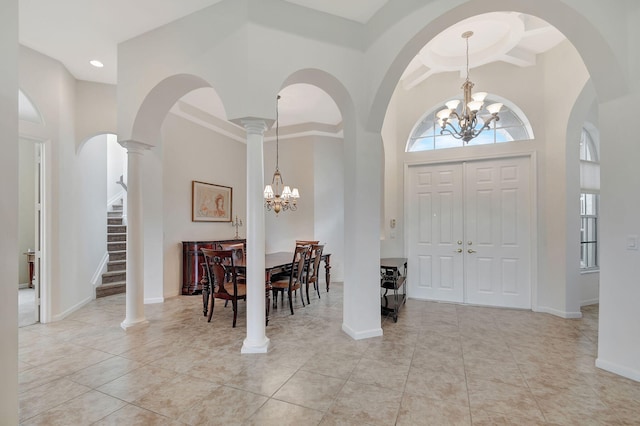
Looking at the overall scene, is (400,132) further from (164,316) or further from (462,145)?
(164,316)

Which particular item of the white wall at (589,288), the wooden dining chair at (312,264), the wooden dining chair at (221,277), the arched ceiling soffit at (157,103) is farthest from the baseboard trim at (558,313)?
the arched ceiling soffit at (157,103)

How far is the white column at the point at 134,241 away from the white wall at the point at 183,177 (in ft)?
4.16

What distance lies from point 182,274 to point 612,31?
615cm

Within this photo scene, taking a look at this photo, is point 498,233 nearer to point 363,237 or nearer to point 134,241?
point 363,237

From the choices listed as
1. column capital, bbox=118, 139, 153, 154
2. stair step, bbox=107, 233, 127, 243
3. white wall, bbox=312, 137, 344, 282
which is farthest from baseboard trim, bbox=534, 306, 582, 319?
stair step, bbox=107, 233, 127, 243

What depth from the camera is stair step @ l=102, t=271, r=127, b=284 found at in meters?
5.28

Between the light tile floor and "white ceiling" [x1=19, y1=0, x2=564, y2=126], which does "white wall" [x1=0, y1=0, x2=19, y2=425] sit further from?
"white ceiling" [x1=19, y1=0, x2=564, y2=126]

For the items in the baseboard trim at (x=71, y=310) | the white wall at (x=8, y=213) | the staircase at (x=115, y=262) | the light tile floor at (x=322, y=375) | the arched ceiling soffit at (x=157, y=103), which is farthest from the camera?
the staircase at (x=115, y=262)

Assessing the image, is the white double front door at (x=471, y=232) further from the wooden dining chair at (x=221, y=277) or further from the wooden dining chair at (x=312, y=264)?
the wooden dining chair at (x=221, y=277)

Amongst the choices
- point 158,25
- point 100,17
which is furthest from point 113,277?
point 158,25

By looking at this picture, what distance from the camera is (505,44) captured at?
3.75 metres

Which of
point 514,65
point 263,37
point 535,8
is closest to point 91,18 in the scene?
point 263,37

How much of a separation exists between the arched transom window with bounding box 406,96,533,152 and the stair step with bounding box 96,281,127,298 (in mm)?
5653

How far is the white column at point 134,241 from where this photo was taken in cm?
357
